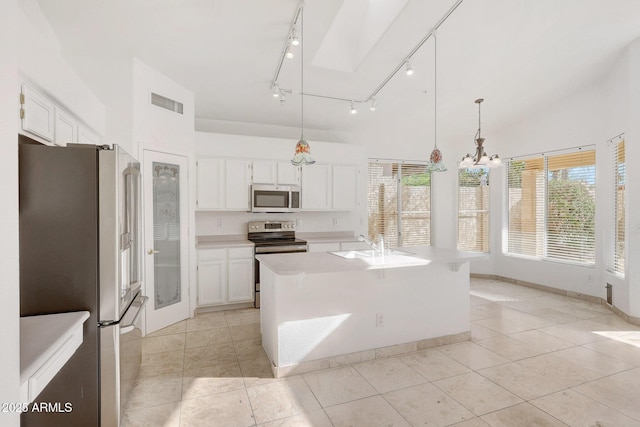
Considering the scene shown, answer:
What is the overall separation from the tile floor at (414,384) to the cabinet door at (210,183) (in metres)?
1.72

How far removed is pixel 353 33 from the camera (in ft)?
11.8

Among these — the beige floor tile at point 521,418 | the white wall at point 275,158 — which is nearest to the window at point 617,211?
the beige floor tile at point 521,418

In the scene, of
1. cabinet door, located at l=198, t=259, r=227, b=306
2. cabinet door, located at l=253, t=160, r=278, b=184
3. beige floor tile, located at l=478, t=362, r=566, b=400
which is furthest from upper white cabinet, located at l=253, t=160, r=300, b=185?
beige floor tile, located at l=478, t=362, r=566, b=400

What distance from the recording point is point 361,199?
5.57 metres

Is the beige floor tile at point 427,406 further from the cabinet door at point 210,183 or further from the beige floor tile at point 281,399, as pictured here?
the cabinet door at point 210,183

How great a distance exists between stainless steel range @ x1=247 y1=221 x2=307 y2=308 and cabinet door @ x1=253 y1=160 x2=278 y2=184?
2.31 ft

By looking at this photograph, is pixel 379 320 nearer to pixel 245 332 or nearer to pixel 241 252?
pixel 245 332

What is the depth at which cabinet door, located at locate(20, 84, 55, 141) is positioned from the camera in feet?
6.04

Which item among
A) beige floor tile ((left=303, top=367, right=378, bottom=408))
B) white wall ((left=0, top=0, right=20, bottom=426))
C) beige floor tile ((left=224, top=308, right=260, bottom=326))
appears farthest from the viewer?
beige floor tile ((left=224, top=308, right=260, bottom=326))

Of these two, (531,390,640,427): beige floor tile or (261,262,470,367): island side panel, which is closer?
(531,390,640,427): beige floor tile

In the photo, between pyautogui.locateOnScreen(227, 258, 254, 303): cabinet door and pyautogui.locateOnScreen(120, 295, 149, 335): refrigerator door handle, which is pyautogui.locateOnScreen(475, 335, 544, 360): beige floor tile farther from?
pyautogui.locateOnScreen(120, 295, 149, 335): refrigerator door handle

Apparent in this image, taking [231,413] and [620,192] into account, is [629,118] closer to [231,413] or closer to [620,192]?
[620,192]

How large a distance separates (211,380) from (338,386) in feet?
3.44

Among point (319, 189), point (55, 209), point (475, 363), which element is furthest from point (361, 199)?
point (55, 209)
